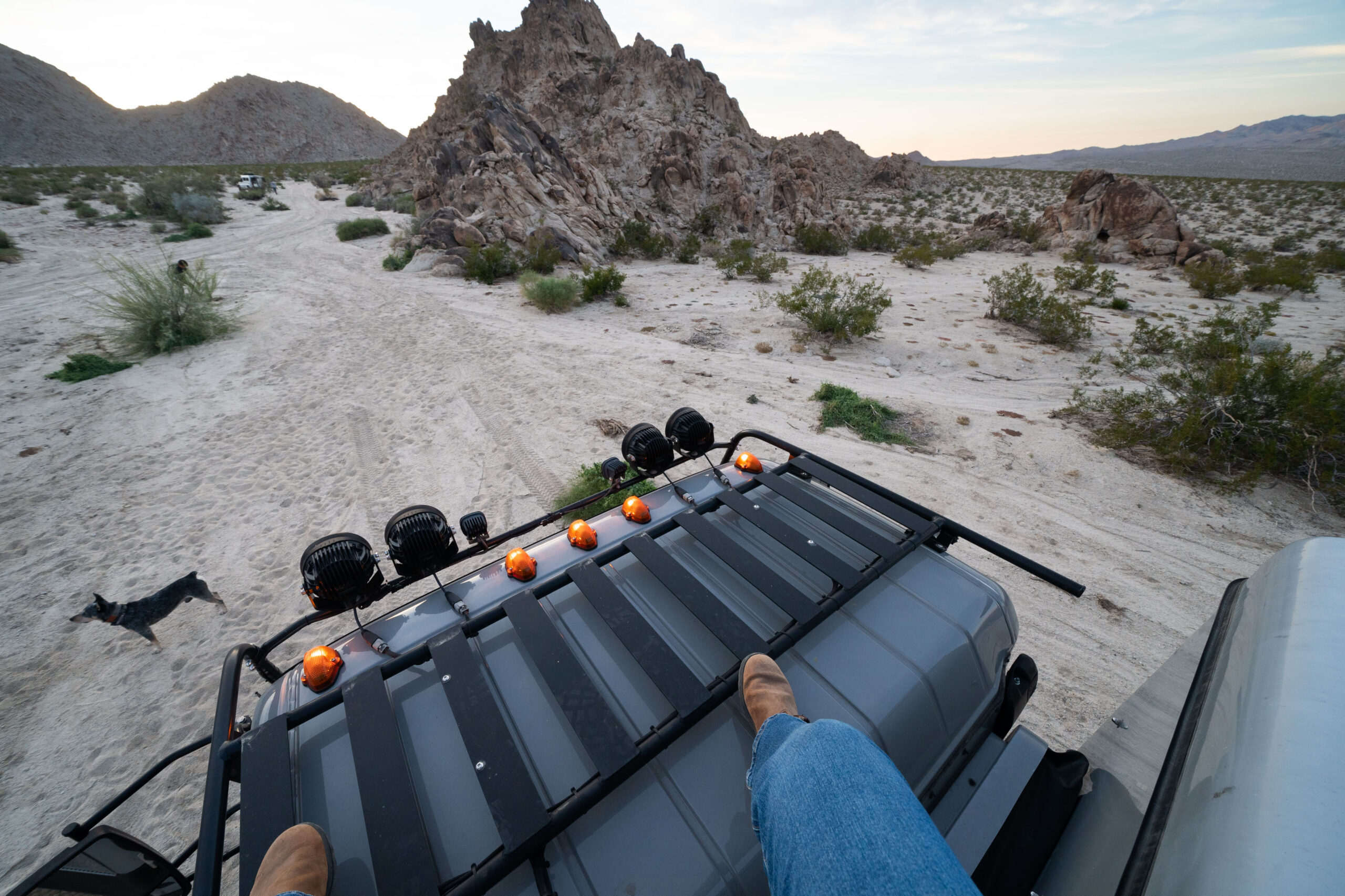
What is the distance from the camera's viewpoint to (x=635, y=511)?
2199mm

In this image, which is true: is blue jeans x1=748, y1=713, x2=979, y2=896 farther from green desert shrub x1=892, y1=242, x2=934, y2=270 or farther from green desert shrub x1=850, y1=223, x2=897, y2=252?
green desert shrub x1=850, y1=223, x2=897, y2=252

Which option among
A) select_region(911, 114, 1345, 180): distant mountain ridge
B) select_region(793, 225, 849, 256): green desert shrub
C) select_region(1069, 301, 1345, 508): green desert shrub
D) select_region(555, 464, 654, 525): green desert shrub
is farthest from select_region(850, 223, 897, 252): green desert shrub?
select_region(911, 114, 1345, 180): distant mountain ridge

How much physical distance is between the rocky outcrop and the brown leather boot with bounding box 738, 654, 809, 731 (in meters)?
20.9

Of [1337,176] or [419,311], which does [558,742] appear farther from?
[1337,176]

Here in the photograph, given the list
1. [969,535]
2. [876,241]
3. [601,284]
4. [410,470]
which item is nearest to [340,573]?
[969,535]

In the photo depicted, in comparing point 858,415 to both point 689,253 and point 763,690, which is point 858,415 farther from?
point 689,253

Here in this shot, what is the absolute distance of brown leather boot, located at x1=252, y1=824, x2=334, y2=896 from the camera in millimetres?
974

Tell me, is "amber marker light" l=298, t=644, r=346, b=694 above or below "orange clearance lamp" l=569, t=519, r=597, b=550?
below

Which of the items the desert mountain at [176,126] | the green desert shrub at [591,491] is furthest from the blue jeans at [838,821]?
the desert mountain at [176,126]

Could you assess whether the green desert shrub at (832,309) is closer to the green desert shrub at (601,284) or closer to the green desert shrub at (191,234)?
the green desert shrub at (601,284)

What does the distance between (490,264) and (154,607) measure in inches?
444

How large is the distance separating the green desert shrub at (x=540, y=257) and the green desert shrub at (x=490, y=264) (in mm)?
243

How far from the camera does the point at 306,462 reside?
5414mm

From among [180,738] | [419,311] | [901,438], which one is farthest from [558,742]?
[419,311]
